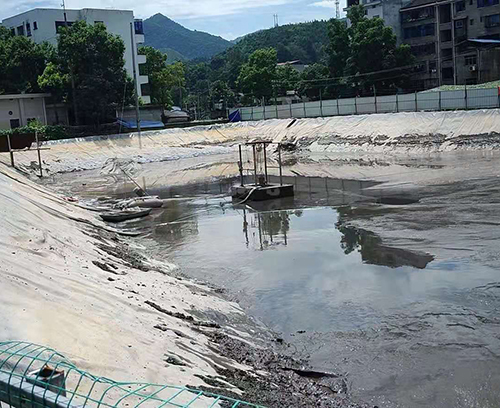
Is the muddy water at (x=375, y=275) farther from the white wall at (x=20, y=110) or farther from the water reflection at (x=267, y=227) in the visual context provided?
the white wall at (x=20, y=110)

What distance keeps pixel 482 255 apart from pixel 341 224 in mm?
7182

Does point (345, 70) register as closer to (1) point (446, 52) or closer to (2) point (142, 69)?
(1) point (446, 52)

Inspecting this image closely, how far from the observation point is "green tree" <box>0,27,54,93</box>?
67.9m

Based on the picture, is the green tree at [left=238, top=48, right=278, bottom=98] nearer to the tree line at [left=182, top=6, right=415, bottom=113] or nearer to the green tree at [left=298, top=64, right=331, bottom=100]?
the tree line at [left=182, top=6, right=415, bottom=113]

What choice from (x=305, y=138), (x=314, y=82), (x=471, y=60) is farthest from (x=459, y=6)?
(x=305, y=138)

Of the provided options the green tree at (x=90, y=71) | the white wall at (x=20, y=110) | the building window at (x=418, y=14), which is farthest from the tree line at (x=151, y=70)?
the building window at (x=418, y=14)

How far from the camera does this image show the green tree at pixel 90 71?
63031 millimetres

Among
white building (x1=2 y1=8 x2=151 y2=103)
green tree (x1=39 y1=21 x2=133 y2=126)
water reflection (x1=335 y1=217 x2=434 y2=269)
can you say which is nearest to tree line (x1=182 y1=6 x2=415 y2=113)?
white building (x1=2 y1=8 x2=151 y2=103)

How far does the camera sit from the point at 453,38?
72.6 m

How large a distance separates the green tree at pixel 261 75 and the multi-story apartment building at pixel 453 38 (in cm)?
1756

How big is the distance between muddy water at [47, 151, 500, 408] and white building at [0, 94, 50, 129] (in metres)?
42.1

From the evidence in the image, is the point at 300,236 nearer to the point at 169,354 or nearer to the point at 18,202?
the point at 18,202

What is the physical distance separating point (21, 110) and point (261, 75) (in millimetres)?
30818

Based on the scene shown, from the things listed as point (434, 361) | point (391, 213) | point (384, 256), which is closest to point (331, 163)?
point (391, 213)
